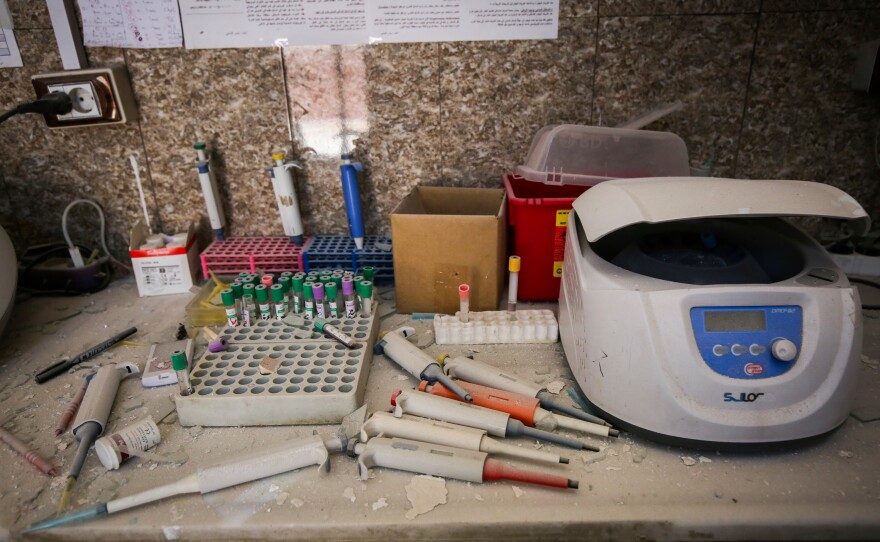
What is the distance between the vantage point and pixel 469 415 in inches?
31.9

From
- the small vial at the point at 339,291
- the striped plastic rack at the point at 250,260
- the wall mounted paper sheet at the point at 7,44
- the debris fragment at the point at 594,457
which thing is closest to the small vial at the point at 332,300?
the small vial at the point at 339,291

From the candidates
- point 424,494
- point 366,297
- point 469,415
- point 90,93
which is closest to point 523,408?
point 469,415

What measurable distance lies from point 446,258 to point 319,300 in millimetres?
275

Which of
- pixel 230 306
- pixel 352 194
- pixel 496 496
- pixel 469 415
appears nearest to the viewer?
pixel 496 496

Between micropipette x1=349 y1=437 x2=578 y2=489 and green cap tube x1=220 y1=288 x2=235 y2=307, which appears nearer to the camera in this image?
micropipette x1=349 y1=437 x2=578 y2=489

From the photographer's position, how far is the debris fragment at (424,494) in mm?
688

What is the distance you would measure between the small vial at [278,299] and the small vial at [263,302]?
0.04ft

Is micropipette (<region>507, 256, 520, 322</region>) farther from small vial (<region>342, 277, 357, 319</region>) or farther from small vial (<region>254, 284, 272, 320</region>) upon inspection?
small vial (<region>254, 284, 272, 320</region>)

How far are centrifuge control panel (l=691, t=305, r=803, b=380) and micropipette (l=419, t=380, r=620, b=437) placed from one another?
18 cm

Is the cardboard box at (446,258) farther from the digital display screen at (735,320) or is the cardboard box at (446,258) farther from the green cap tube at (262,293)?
the digital display screen at (735,320)

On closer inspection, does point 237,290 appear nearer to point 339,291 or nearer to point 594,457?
point 339,291

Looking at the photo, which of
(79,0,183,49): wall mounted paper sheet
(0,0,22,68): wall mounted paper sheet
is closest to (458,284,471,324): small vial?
(79,0,183,49): wall mounted paper sheet

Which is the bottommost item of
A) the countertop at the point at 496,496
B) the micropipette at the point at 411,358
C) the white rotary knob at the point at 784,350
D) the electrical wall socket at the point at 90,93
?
Answer: the countertop at the point at 496,496

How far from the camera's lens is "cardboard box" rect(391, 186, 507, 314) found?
3.59 feet
